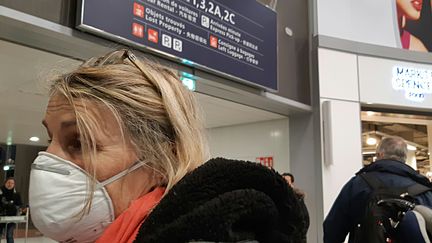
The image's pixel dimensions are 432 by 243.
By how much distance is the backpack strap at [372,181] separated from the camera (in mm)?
2504

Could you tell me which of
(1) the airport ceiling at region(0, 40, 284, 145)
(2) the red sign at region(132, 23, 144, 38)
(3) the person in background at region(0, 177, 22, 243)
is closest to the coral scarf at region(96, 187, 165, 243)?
(1) the airport ceiling at region(0, 40, 284, 145)

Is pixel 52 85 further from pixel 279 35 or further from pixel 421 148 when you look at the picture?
pixel 421 148

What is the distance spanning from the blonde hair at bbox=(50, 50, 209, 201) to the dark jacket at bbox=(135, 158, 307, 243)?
15cm

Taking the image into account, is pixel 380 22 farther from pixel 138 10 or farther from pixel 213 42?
pixel 138 10

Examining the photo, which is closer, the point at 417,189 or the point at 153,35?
the point at 417,189

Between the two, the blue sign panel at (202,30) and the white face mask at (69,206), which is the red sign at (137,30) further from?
the white face mask at (69,206)

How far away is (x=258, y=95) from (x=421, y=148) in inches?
150

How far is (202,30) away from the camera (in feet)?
12.5

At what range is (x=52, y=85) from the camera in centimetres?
99

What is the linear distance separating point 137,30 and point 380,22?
4413mm

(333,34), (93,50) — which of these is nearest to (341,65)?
(333,34)

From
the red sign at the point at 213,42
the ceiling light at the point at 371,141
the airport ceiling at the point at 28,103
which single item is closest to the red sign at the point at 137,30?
the airport ceiling at the point at 28,103

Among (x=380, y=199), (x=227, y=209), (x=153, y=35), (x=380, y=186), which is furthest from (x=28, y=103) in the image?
(x=227, y=209)

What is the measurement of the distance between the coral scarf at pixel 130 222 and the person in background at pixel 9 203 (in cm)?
422
